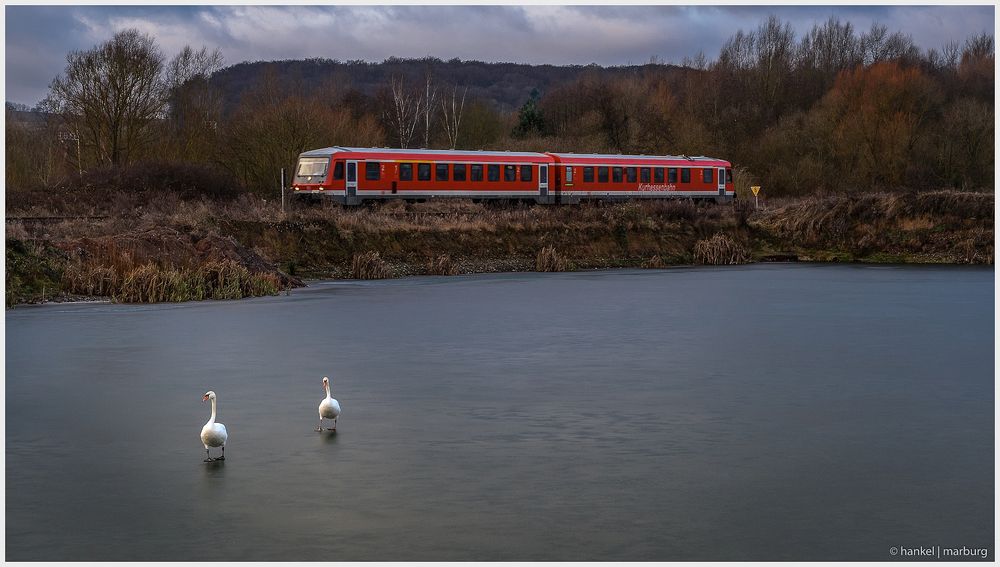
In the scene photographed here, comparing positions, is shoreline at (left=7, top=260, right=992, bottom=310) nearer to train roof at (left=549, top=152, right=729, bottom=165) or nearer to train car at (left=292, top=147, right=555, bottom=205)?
train car at (left=292, top=147, right=555, bottom=205)

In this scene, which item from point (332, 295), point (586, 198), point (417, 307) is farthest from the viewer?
point (586, 198)

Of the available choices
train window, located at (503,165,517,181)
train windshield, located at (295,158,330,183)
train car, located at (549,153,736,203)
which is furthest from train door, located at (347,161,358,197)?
train car, located at (549,153,736,203)

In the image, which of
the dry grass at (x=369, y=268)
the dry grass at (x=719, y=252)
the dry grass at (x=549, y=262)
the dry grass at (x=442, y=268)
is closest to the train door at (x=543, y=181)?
the dry grass at (x=719, y=252)

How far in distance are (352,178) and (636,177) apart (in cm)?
1524

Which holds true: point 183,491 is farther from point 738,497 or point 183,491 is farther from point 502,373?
point 502,373

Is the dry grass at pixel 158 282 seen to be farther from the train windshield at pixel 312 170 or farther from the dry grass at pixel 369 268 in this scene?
the train windshield at pixel 312 170

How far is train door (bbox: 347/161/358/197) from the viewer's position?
157ft

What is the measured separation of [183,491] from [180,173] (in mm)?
43324

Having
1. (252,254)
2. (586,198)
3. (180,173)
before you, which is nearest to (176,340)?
(252,254)

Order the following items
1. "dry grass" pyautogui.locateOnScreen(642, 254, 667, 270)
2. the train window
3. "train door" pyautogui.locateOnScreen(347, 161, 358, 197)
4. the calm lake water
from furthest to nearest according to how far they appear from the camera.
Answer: the train window
"dry grass" pyautogui.locateOnScreen(642, 254, 667, 270)
"train door" pyautogui.locateOnScreen(347, 161, 358, 197)
the calm lake water

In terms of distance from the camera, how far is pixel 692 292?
35.5 m

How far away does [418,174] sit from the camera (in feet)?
165

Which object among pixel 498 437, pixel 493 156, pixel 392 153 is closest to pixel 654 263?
pixel 493 156

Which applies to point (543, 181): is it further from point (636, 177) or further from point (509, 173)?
point (636, 177)
